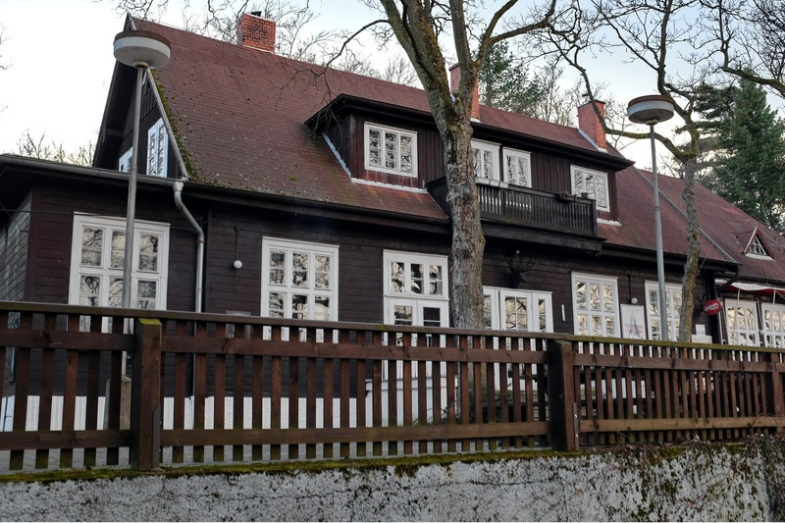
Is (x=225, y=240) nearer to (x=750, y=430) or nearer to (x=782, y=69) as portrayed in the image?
(x=750, y=430)

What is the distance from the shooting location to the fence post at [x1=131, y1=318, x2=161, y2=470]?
5.06 metres

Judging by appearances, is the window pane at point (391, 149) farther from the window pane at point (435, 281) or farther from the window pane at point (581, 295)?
the window pane at point (581, 295)

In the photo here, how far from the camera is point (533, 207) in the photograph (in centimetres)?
1842

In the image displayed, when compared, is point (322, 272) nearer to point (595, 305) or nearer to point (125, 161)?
point (125, 161)

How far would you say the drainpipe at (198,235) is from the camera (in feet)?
44.8

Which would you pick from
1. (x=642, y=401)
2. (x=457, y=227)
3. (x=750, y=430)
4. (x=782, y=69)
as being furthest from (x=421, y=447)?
(x=782, y=69)

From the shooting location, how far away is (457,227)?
39.3 feet

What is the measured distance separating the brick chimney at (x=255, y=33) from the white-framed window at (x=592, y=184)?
8.58 meters

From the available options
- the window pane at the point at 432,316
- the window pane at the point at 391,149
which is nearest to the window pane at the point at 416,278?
the window pane at the point at 432,316

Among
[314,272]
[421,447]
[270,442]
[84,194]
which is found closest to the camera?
[270,442]

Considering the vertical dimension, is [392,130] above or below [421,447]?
above

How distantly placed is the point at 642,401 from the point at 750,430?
6.09ft

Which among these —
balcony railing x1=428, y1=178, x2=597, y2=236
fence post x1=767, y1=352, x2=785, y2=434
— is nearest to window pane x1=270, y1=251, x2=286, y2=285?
balcony railing x1=428, y1=178, x2=597, y2=236

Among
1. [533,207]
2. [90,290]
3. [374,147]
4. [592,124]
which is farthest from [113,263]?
[592,124]
